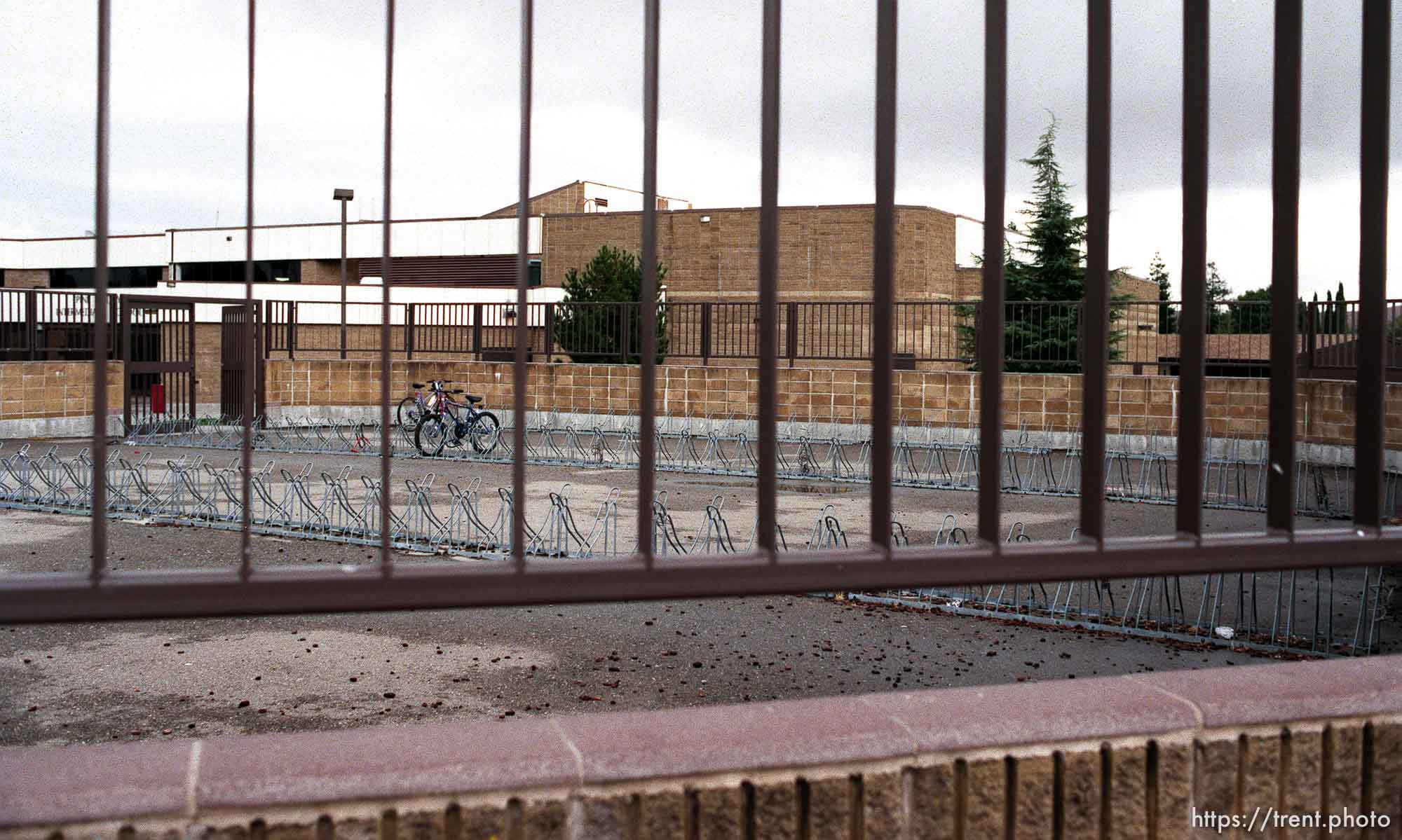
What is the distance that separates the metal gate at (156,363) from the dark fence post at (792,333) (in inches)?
409

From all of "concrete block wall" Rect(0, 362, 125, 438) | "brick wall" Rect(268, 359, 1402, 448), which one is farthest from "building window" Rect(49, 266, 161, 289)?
"concrete block wall" Rect(0, 362, 125, 438)

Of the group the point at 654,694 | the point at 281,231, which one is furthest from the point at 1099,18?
the point at 281,231

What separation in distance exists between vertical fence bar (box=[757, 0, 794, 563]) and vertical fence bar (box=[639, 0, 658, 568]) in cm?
17

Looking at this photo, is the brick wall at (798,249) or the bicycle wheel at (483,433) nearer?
the bicycle wheel at (483,433)

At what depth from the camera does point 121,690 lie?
5852mm

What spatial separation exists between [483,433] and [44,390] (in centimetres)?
807

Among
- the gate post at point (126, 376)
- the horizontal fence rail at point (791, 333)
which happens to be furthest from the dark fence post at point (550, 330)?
the gate post at point (126, 376)

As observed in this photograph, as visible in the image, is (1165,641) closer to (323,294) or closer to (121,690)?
(121,690)

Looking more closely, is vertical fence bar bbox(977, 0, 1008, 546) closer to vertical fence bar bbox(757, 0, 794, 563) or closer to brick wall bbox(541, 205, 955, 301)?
vertical fence bar bbox(757, 0, 794, 563)

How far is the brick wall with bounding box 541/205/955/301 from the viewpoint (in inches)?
1505

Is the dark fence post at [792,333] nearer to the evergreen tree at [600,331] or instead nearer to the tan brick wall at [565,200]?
the evergreen tree at [600,331]

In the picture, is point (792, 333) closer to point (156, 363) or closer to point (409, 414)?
point (409, 414)

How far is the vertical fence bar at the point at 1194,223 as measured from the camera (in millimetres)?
2199

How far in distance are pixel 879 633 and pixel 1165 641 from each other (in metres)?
1.56
